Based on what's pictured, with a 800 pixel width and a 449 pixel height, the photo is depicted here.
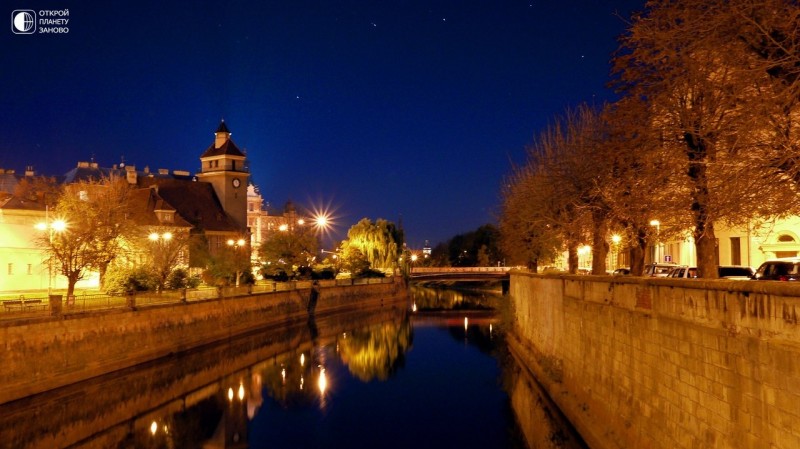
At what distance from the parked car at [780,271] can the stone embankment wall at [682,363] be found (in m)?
5.63

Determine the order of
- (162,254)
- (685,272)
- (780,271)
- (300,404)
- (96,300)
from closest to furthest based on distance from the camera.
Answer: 1. (780,271)
2. (300,404)
3. (685,272)
4. (96,300)
5. (162,254)

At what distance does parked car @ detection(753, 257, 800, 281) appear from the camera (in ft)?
65.0

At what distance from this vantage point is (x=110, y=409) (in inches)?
869

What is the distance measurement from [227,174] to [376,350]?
43123mm

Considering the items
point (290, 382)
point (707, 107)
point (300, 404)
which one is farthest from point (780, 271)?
point (290, 382)

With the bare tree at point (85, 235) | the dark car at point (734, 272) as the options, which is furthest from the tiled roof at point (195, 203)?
the dark car at point (734, 272)

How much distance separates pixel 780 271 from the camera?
2050 centimetres

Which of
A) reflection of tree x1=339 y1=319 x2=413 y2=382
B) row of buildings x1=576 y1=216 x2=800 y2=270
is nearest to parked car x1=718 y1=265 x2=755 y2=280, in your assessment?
row of buildings x1=576 y1=216 x2=800 y2=270

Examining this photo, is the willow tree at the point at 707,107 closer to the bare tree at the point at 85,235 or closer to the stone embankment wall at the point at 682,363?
the stone embankment wall at the point at 682,363

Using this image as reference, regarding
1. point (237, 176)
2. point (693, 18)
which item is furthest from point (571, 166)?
point (237, 176)

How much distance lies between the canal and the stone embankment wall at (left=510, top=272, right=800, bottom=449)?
2085 millimetres

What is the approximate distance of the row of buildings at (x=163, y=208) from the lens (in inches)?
1592

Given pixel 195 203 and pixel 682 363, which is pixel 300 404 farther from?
pixel 195 203

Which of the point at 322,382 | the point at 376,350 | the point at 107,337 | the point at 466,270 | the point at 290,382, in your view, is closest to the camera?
the point at 107,337
